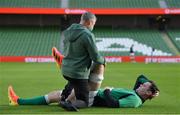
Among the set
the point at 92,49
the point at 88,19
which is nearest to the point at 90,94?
the point at 92,49

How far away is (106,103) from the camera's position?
10633 mm

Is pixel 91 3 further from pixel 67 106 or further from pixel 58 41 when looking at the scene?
pixel 67 106

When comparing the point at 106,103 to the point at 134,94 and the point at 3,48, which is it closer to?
the point at 134,94

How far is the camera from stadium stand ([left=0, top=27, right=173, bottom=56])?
153ft

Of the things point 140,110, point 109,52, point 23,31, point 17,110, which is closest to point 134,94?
point 140,110

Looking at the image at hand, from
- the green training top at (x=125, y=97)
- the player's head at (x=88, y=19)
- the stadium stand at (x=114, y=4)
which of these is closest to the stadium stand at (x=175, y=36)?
the stadium stand at (x=114, y=4)

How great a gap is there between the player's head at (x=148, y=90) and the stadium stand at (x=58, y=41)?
3472 cm

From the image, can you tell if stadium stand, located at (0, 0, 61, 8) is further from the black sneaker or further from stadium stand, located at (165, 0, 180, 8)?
the black sneaker

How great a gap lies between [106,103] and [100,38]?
3940cm

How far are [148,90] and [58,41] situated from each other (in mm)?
38113

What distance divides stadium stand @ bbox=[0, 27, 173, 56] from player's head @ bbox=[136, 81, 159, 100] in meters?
34.7

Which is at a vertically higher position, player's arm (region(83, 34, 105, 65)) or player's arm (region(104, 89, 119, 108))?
player's arm (region(83, 34, 105, 65))

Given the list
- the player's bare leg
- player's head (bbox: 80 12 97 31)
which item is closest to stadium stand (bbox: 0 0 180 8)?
the player's bare leg

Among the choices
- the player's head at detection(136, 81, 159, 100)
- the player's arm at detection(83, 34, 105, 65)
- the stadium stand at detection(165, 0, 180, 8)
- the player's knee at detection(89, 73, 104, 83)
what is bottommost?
the player's head at detection(136, 81, 159, 100)
